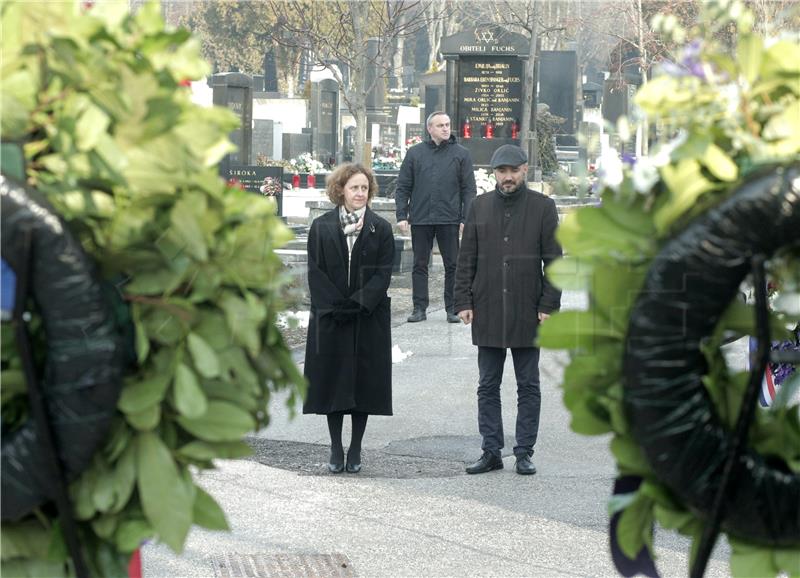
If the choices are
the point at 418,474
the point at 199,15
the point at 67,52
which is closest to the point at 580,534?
the point at 418,474

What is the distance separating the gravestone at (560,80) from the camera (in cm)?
3622

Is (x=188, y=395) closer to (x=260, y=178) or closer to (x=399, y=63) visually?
(x=260, y=178)

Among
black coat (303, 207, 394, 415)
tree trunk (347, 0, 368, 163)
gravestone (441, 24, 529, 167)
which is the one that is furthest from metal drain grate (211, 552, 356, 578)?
tree trunk (347, 0, 368, 163)

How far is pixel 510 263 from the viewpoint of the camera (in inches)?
291

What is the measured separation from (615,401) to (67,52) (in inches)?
55.3

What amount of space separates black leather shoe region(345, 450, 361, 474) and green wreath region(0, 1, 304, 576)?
431 centimetres

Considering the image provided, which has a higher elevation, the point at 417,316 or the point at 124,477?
the point at 124,477

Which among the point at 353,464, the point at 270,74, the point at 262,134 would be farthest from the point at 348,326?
the point at 270,74

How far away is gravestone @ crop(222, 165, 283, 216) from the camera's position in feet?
60.8

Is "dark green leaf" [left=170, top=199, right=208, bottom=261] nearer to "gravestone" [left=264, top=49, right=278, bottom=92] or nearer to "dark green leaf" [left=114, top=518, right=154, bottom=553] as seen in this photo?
"dark green leaf" [left=114, top=518, right=154, bottom=553]

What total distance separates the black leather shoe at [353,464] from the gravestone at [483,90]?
16.2m

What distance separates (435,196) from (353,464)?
224 inches

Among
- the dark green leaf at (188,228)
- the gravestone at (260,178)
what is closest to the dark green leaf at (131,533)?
the dark green leaf at (188,228)

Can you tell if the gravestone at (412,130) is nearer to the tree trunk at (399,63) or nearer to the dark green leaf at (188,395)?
the tree trunk at (399,63)
